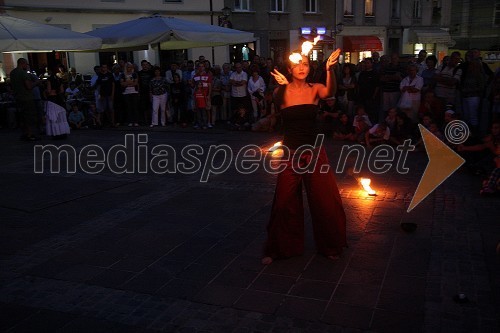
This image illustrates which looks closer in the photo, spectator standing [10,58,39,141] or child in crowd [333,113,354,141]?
child in crowd [333,113,354,141]

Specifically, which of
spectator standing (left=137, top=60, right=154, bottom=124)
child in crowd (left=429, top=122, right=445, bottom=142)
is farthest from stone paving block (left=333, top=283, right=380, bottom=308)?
spectator standing (left=137, top=60, right=154, bottom=124)

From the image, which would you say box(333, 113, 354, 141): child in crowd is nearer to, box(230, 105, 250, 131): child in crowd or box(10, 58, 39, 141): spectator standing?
box(230, 105, 250, 131): child in crowd

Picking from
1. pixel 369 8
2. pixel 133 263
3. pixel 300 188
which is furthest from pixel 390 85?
pixel 369 8

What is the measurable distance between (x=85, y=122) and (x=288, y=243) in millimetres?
11382

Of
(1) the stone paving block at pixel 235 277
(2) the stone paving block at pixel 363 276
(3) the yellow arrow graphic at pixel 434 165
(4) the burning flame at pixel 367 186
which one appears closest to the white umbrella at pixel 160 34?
(3) the yellow arrow graphic at pixel 434 165

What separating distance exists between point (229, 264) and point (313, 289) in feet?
3.07

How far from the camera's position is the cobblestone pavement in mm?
3758

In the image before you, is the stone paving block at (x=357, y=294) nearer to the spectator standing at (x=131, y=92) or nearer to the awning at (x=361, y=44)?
the spectator standing at (x=131, y=92)

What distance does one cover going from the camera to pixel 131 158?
10.0m

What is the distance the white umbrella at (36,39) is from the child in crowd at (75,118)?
290 cm

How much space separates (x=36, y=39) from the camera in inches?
421

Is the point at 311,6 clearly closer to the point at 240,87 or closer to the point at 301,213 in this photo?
the point at 240,87

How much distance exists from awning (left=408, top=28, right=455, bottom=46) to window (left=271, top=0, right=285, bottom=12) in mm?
11752

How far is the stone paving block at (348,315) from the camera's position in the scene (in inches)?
142
